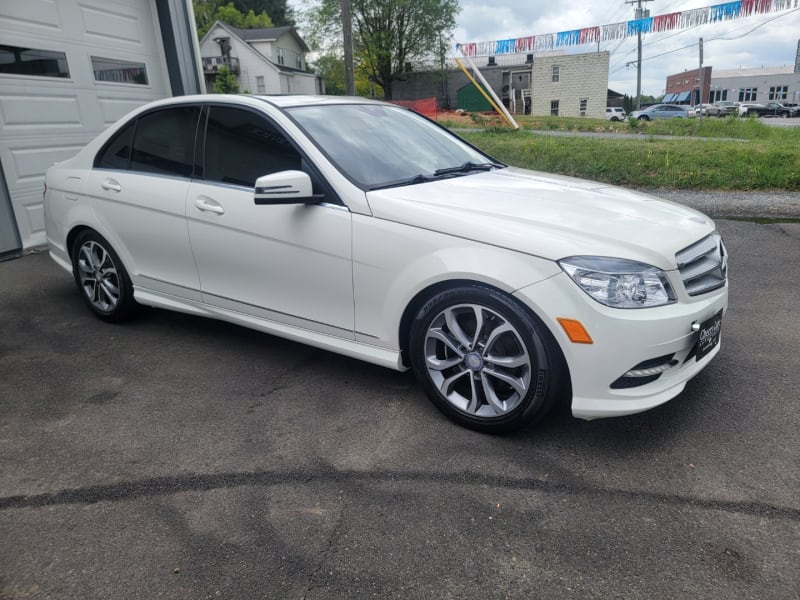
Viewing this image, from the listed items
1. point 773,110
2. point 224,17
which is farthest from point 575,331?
point 224,17

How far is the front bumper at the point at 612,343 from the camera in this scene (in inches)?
97.9

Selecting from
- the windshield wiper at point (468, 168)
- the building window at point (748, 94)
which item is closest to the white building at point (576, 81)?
the building window at point (748, 94)

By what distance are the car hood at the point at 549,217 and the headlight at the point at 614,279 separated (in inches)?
1.4

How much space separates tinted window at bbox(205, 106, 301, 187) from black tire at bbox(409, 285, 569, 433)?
1.24 metres

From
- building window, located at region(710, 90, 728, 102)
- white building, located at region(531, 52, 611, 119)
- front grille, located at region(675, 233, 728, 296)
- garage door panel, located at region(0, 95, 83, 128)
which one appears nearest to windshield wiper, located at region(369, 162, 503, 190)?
front grille, located at region(675, 233, 728, 296)

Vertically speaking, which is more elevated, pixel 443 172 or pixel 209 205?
pixel 443 172

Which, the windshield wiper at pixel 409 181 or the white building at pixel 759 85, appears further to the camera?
the white building at pixel 759 85

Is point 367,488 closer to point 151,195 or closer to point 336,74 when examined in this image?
point 151,195

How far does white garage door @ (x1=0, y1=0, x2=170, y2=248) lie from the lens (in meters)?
6.68

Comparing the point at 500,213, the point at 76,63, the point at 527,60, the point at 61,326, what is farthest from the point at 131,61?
the point at 527,60

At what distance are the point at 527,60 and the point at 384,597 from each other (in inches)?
2207

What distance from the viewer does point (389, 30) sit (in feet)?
152

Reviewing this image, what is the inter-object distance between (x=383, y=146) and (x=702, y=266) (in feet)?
6.06

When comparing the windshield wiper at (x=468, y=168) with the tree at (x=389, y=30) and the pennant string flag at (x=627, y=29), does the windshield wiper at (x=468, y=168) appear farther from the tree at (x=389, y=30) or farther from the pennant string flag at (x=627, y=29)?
the tree at (x=389, y=30)
